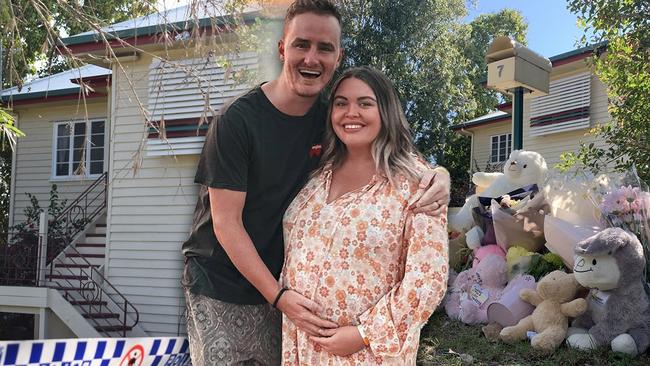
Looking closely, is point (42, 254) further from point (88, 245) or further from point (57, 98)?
point (57, 98)

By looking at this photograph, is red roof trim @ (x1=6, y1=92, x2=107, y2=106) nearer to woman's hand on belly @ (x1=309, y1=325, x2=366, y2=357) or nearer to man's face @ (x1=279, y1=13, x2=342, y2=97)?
man's face @ (x1=279, y1=13, x2=342, y2=97)

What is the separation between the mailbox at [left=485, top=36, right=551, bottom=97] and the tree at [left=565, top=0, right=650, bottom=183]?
2.72ft

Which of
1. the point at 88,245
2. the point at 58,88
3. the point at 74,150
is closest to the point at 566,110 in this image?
the point at 88,245

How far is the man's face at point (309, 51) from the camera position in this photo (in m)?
1.92

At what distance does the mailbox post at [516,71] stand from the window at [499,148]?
29.9ft

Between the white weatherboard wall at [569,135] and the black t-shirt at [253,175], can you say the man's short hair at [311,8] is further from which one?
the white weatherboard wall at [569,135]

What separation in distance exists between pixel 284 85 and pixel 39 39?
12.8 m

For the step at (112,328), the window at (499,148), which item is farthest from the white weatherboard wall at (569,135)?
the step at (112,328)

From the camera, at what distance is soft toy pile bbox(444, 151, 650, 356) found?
13.2 ft

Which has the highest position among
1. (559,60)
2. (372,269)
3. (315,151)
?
(559,60)

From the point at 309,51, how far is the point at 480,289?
13.1 ft

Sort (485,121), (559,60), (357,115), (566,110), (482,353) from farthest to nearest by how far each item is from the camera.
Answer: (485,121), (566,110), (559,60), (482,353), (357,115)

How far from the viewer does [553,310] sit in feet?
14.7

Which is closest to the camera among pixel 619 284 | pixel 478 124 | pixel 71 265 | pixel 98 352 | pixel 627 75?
pixel 98 352
